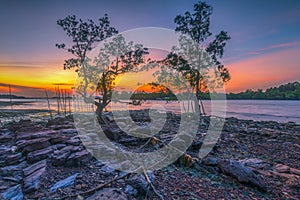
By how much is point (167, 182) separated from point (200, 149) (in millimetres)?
3114

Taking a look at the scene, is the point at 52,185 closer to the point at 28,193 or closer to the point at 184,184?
the point at 28,193

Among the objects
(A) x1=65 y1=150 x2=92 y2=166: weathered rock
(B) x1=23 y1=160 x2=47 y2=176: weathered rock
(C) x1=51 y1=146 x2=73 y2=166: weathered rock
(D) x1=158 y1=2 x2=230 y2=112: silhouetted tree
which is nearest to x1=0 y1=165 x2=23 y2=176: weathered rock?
(B) x1=23 y1=160 x2=47 y2=176: weathered rock

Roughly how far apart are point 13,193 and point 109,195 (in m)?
2.00

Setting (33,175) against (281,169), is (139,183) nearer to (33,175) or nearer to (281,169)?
(33,175)

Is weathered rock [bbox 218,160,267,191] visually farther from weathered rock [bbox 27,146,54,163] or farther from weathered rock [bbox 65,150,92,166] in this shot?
weathered rock [bbox 27,146,54,163]

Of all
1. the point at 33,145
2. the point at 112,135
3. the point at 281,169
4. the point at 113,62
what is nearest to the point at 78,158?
the point at 33,145

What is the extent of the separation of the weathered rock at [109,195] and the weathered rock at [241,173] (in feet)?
9.18

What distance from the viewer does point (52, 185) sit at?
12.3ft

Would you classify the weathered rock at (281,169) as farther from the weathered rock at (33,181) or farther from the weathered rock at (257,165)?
the weathered rock at (33,181)

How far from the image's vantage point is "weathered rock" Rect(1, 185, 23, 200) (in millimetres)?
3344

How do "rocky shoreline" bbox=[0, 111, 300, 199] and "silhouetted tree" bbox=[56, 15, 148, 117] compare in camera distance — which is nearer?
"rocky shoreline" bbox=[0, 111, 300, 199]

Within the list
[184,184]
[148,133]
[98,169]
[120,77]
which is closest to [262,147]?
[148,133]

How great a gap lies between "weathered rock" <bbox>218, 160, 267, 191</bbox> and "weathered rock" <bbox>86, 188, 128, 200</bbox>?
2.80 meters

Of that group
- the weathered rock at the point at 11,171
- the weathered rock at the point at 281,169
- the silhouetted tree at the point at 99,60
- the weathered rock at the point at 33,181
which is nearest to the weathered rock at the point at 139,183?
the weathered rock at the point at 33,181
